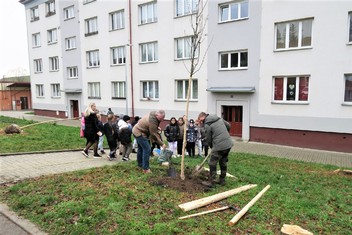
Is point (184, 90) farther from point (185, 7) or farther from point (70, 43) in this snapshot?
point (70, 43)

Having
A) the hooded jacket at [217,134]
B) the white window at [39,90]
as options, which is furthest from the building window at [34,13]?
the hooded jacket at [217,134]

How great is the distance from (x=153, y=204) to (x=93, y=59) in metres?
→ 22.8

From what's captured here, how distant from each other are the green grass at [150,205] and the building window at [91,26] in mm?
20719

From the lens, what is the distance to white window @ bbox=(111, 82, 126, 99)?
22938 millimetres

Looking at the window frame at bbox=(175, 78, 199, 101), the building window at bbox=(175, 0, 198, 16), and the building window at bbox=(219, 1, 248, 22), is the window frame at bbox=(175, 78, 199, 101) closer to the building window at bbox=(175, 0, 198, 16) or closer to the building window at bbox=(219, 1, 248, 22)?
the building window at bbox=(219, 1, 248, 22)

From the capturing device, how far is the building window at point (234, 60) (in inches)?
631

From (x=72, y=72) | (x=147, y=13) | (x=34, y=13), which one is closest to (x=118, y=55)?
(x=147, y=13)

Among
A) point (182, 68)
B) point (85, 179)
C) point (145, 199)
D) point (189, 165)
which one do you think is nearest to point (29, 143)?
point (85, 179)

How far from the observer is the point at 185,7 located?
1816 cm

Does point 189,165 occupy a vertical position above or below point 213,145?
below

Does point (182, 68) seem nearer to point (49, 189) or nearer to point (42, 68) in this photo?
point (49, 189)

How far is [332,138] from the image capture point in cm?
1348

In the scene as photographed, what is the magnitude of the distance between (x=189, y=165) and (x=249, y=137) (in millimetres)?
8961

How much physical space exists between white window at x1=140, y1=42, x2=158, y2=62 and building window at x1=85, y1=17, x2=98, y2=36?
6.23 m
